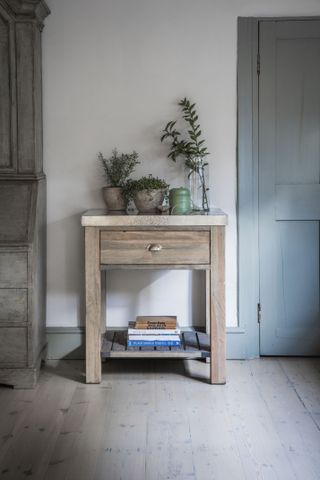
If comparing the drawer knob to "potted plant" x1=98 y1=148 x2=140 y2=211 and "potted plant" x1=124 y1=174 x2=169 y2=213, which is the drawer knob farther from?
"potted plant" x1=98 y1=148 x2=140 y2=211

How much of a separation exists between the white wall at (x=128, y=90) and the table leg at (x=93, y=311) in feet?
1.59

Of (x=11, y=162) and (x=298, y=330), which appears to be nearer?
(x=11, y=162)

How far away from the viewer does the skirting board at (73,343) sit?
4.21 metres

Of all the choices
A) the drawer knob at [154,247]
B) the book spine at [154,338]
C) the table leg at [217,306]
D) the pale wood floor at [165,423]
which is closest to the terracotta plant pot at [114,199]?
the drawer knob at [154,247]

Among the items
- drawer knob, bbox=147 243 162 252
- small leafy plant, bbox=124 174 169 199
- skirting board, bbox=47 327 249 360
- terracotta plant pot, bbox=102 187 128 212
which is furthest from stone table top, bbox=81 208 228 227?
skirting board, bbox=47 327 249 360

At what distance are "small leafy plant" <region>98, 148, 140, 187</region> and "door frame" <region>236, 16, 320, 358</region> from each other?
0.62 meters

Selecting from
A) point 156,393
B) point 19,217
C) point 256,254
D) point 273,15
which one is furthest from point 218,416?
point 273,15

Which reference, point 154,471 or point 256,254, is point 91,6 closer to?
point 256,254

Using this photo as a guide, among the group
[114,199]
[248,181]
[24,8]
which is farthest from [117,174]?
[24,8]

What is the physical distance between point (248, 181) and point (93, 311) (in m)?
1.20

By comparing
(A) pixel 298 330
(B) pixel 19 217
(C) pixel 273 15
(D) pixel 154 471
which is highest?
(C) pixel 273 15

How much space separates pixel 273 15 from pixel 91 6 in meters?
1.05

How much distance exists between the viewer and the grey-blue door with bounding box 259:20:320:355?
4102 millimetres

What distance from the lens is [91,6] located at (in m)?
4.09
